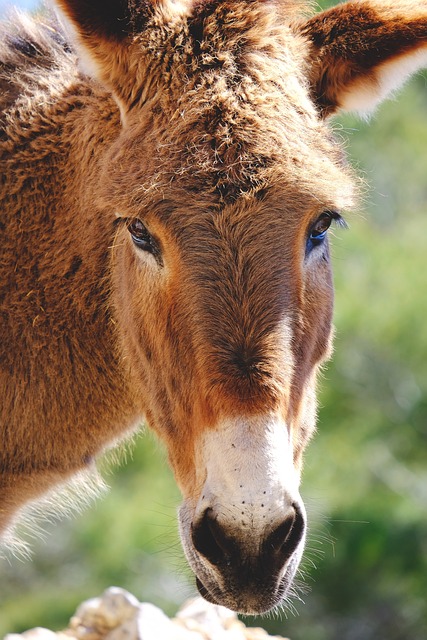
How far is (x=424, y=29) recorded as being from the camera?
12.8ft

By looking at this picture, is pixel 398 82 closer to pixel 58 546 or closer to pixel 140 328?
pixel 140 328

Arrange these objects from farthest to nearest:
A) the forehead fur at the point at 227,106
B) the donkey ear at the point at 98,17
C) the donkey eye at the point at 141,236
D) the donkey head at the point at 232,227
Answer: the donkey ear at the point at 98,17 < the donkey eye at the point at 141,236 < the forehead fur at the point at 227,106 < the donkey head at the point at 232,227

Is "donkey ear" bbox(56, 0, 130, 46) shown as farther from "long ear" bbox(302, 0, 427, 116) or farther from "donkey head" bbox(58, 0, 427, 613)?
"long ear" bbox(302, 0, 427, 116)

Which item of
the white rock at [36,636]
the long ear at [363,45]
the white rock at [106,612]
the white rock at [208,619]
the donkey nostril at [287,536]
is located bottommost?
the white rock at [208,619]

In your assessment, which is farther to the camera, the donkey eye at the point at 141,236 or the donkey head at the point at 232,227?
the donkey eye at the point at 141,236

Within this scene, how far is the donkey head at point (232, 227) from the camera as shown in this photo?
3.13 m

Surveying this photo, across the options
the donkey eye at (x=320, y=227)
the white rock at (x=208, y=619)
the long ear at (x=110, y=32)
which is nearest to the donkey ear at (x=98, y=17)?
the long ear at (x=110, y=32)

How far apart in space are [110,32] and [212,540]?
2109 mm

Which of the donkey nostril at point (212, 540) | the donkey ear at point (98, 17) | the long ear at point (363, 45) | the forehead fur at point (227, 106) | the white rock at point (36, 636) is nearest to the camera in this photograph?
the donkey nostril at point (212, 540)

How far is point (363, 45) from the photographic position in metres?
3.96

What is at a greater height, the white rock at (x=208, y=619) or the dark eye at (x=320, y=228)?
the dark eye at (x=320, y=228)

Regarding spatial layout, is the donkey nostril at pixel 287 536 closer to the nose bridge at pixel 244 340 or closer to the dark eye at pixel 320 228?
the nose bridge at pixel 244 340

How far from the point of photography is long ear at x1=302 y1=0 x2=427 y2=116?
12.9ft

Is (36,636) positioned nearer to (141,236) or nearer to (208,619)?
(208,619)
